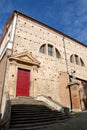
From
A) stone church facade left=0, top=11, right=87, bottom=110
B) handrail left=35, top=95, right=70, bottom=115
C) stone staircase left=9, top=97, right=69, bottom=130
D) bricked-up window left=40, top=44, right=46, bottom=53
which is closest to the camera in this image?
stone staircase left=9, top=97, right=69, bottom=130

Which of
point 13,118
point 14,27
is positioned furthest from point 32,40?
point 13,118

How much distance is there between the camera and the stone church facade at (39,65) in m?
10.9

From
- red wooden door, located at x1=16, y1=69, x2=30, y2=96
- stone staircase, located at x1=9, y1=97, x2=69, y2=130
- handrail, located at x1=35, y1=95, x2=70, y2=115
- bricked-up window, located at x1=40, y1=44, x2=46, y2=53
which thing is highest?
bricked-up window, located at x1=40, y1=44, x2=46, y2=53

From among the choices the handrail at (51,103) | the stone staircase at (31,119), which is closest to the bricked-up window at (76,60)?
the handrail at (51,103)

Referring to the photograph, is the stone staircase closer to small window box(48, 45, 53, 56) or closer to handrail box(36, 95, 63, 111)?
handrail box(36, 95, 63, 111)

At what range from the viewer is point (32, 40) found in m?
13.4

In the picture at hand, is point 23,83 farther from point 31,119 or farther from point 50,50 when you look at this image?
point 50,50

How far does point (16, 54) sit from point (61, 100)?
6259 mm

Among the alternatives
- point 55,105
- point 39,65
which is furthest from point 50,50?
point 55,105

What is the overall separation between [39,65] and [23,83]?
8.21ft

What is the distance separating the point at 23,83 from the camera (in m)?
11.1

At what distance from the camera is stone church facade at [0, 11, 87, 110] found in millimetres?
10930

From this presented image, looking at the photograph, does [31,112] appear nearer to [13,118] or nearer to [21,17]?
[13,118]

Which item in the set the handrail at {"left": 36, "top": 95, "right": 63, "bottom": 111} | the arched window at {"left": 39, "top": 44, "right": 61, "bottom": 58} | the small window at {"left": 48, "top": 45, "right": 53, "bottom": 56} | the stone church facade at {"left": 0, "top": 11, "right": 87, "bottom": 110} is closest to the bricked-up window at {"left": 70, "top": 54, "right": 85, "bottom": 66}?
the stone church facade at {"left": 0, "top": 11, "right": 87, "bottom": 110}
